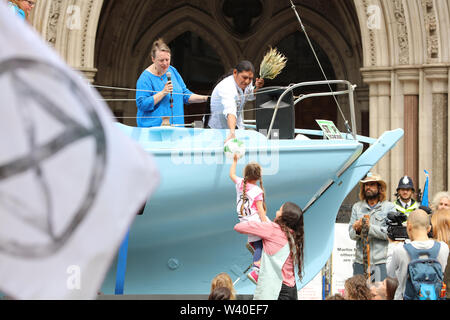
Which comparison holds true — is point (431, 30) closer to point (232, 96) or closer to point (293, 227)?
point (232, 96)

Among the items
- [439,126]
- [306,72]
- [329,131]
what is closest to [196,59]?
[306,72]

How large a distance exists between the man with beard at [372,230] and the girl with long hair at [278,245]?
1.33 meters

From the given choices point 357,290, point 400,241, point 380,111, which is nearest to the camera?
point 357,290

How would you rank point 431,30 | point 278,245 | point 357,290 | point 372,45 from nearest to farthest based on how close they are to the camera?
point 357,290
point 278,245
point 431,30
point 372,45

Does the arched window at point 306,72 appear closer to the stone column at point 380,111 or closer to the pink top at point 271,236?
the stone column at point 380,111

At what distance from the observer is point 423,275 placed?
408 centimetres

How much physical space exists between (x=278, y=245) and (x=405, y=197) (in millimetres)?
1951

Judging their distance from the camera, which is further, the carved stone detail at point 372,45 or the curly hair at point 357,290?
the carved stone detail at point 372,45

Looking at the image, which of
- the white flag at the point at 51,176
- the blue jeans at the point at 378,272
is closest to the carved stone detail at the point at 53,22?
the blue jeans at the point at 378,272

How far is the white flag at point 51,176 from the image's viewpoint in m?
1.81

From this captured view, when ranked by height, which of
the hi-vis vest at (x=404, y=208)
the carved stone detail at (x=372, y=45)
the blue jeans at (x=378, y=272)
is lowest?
the blue jeans at (x=378, y=272)

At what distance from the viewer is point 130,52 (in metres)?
14.5
